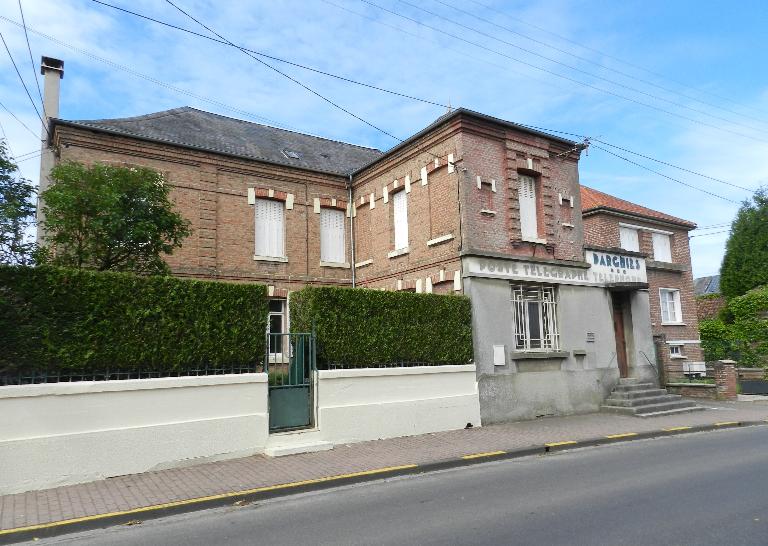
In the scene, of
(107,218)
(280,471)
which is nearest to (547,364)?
(280,471)

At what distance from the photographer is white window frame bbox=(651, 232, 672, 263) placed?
25.2 metres

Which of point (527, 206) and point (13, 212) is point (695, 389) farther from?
point (13, 212)

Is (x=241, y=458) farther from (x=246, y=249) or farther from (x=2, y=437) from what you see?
(x=246, y=249)

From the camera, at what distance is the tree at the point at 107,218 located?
10531 millimetres

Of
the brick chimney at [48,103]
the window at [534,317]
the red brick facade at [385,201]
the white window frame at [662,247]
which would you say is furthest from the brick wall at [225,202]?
the white window frame at [662,247]

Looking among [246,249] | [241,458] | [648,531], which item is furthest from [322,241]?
[648,531]

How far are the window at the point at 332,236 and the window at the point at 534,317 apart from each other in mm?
6597

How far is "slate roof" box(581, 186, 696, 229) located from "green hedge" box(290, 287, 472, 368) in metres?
12.7

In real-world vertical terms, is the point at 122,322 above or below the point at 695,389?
above

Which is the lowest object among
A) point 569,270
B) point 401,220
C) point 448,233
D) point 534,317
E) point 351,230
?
point 534,317

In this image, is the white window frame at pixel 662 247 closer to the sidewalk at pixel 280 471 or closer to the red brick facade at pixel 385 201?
the red brick facade at pixel 385 201

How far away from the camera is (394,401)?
1177cm

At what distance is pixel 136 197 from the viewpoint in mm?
11023

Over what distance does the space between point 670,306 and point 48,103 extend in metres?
25.0
